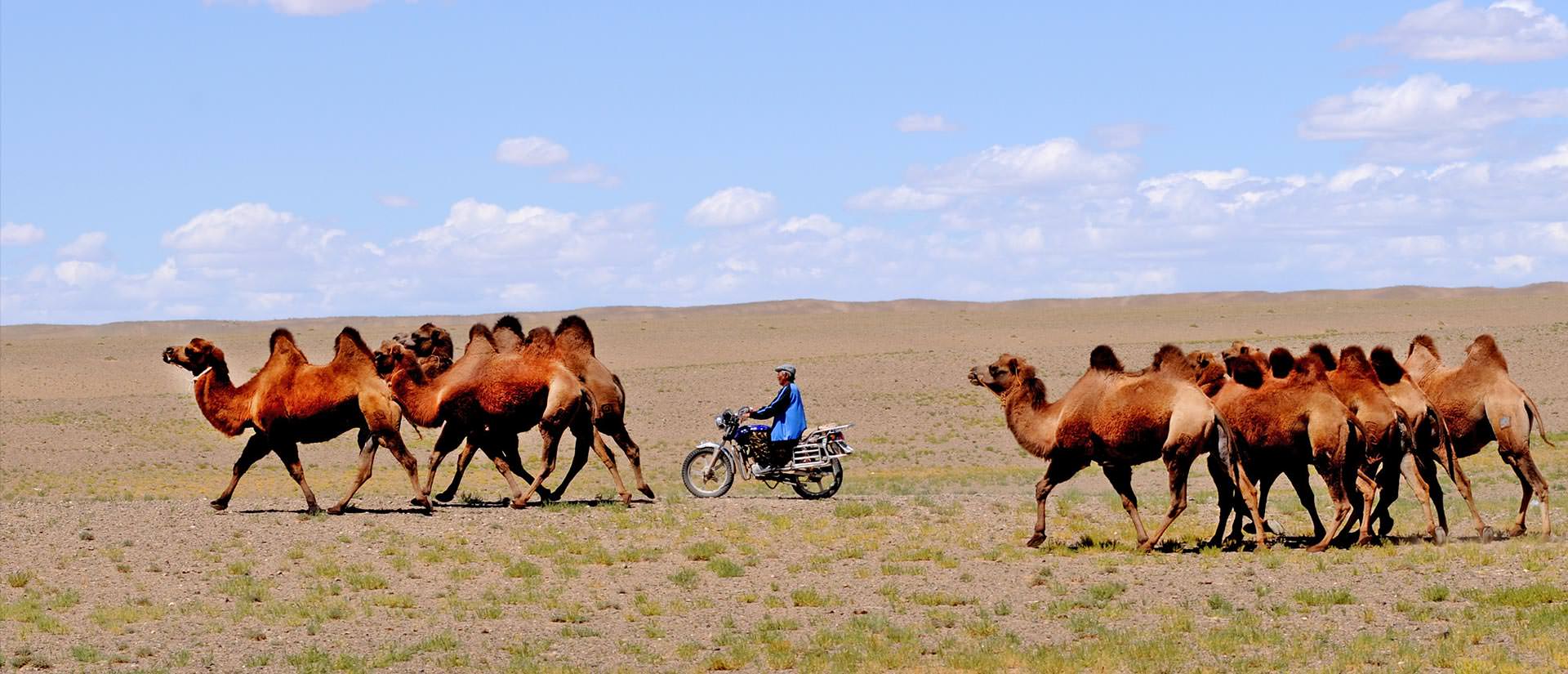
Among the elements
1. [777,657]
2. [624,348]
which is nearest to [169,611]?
[777,657]

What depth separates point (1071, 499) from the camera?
21359mm

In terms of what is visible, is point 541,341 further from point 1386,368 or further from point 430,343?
point 1386,368

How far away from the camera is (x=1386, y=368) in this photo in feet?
57.6

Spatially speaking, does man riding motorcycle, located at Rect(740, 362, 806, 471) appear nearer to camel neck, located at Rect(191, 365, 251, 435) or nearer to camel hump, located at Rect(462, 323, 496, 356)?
camel hump, located at Rect(462, 323, 496, 356)

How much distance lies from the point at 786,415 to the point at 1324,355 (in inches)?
257

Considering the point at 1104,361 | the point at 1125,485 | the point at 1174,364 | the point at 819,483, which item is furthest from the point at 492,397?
the point at 1174,364

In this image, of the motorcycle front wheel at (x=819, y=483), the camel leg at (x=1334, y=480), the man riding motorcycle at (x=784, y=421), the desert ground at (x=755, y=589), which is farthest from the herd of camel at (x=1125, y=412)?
the motorcycle front wheel at (x=819, y=483)

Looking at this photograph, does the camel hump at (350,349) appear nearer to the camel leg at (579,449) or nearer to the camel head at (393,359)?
the camel head at (393,359)

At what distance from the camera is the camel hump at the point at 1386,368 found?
57.3ft

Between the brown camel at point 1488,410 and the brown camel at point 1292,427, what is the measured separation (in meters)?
2.48

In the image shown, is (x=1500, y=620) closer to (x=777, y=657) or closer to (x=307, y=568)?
(x=777, y=657)

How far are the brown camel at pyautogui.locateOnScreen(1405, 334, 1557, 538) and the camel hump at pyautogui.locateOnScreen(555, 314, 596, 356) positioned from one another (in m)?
9.07

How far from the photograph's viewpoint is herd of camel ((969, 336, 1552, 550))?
1603 cm

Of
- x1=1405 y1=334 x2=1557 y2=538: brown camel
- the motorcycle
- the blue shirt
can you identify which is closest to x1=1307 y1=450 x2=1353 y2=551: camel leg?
x1=1405 y1=334 x2=1557 y2=538: brown camel
